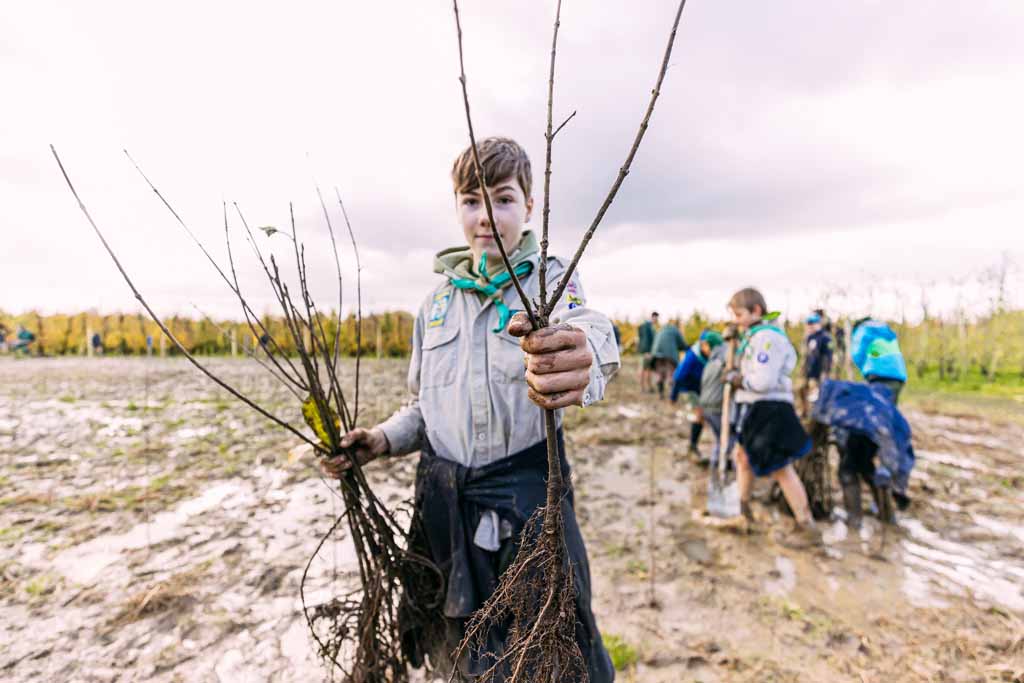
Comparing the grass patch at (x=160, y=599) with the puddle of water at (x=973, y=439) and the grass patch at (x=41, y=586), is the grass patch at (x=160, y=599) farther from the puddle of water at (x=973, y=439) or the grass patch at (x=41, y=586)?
the puddle of water at (x=973, y=439)

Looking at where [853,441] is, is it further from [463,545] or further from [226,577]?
[226,577]

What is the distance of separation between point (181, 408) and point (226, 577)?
7401mm

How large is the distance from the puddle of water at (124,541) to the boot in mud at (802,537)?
4.90m

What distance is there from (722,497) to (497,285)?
4531 mm

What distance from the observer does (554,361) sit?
3.11 feet

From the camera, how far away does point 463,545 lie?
1533 mm

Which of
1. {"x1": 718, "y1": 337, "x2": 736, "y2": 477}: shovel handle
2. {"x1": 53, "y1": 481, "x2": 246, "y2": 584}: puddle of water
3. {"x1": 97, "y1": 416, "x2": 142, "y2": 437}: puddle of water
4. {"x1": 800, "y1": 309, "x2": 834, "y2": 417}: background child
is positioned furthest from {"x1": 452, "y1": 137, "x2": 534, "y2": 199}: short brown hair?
{"x1": 800, "y1": 309, "x2": 834, "y2": 417}: background child

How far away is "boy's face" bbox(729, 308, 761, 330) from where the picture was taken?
391 cm

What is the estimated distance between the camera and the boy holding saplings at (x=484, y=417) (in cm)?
143

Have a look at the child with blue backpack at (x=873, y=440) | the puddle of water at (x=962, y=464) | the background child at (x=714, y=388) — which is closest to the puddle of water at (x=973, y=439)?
the puddle of water at (x=962, y=464)

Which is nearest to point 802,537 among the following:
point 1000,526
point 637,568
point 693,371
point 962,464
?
point 637,568

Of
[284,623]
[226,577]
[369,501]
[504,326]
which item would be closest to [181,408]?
[226,577]

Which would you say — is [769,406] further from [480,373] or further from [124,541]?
[124,541]

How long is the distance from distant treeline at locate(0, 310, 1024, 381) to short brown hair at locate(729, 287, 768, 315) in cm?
1495
